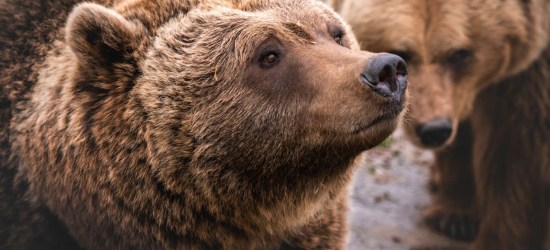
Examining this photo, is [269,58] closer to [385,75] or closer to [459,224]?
[385,75]

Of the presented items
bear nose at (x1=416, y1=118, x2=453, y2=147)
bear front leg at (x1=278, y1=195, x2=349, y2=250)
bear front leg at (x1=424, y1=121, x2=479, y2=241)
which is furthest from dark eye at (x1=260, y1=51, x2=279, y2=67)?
bear front leg at (x1=424, y1=121, x2=479, y2=241)

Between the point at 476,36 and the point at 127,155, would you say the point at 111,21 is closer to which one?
A: the point at 127,155

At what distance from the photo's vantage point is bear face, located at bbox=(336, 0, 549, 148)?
5.36 meters

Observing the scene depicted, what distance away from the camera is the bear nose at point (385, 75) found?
329 centimetres

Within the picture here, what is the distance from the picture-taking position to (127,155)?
3768mm

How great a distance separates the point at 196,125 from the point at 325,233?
1.41m

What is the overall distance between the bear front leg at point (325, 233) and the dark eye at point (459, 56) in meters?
1.71

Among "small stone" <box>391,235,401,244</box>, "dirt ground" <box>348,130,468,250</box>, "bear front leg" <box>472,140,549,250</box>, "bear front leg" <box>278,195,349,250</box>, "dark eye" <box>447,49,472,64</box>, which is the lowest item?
"dirt ground" <box>348,130,468,250</box>

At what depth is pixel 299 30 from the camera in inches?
151

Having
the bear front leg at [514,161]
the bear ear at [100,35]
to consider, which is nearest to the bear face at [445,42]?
the bear front leg at [514,161]

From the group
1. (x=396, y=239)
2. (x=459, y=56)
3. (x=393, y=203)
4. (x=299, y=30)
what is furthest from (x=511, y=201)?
(x=299, y=30)

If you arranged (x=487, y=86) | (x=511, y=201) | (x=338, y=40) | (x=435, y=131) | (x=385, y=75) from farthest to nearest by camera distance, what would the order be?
(x=511, y=201) < (x=487, y=86) < (x=435, y=131) < (x=338, y=40) < (x=385, y=75)

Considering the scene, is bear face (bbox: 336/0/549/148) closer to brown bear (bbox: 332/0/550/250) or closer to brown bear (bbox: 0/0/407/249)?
brown bear (bbox: 332/0/550/250)

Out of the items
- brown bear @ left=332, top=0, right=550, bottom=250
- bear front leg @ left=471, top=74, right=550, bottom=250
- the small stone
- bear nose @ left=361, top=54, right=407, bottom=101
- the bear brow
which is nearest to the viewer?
bear nose @ left=361, top=54, right=407, bottom=101
